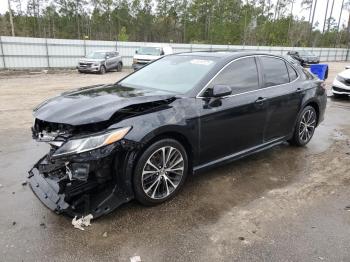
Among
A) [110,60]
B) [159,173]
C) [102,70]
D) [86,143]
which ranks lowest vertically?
[102,70]

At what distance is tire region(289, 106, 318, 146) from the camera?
534cm

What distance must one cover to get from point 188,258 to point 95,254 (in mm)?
813

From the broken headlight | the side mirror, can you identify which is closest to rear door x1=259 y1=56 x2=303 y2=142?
the side mirror

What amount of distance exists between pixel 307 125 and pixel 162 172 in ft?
10.7

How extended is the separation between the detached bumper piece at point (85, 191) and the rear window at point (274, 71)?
2.67m

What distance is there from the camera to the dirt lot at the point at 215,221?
280cm

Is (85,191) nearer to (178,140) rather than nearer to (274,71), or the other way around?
(178,140)

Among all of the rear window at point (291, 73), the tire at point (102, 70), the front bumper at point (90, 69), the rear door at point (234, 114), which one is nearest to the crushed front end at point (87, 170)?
the rear door at point (234, 114)

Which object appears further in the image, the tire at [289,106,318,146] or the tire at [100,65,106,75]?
the tire at [100,65,106,75]

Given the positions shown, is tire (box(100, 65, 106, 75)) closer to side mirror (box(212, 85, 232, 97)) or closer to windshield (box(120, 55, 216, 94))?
windshield (box(120, 55, 216, 94))

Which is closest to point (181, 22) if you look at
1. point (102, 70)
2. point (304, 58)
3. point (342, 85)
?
point (304, 58)

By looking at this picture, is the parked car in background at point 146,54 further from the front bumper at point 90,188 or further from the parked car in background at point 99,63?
the front bumper at point 90,188

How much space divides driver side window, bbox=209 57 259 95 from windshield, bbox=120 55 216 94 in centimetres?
20

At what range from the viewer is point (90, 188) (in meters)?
3.17
